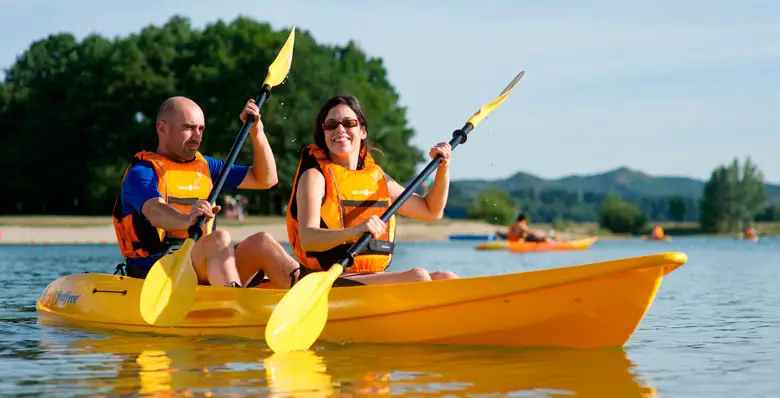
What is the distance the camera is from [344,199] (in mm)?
5906

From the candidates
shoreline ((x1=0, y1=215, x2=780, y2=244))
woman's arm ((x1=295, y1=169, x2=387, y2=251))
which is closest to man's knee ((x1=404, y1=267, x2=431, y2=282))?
woman's arm ((x1=295, y1=169, x2=387, y2=251))

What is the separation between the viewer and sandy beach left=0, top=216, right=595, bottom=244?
97.2 ft

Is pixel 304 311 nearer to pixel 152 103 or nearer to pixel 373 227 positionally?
pixel 373 227

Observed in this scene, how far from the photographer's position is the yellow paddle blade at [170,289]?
6.11 metres

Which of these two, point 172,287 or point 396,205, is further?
point 172,287

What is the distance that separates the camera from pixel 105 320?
695 centimetres

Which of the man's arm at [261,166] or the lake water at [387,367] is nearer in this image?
the lake water at [387,367]

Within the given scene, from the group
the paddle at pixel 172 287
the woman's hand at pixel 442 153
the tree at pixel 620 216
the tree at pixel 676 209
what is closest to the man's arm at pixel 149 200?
the paddle at pixel 172 287

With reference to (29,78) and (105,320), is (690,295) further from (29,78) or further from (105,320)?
(29,78)

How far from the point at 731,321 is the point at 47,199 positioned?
39140 millimetres

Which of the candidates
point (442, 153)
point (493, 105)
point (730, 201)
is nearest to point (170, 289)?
point (442, 153)

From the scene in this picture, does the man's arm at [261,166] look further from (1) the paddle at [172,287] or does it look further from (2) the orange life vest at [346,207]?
(2) the orange life vest at [346,207]

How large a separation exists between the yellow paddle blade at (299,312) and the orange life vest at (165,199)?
997 mm

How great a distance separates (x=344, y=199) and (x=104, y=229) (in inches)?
1033
